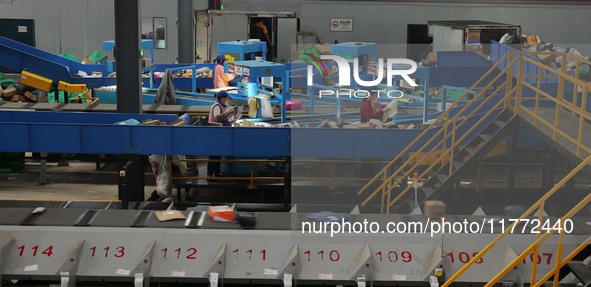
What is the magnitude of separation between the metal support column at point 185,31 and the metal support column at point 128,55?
861 centimetres

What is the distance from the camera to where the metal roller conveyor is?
8680mm

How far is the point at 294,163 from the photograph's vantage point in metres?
14.6

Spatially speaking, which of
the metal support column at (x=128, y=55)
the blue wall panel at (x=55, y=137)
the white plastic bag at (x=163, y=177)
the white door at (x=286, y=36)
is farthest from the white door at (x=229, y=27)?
the blue wall panel at (x=55, y=137)

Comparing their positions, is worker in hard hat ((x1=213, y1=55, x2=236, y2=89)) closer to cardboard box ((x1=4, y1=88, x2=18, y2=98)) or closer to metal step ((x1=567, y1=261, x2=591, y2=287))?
cardboard box ((x1=4, y1=88, x2=18, y2=98))

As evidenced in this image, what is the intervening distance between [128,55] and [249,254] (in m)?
5.96

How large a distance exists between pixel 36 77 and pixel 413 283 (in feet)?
38.2

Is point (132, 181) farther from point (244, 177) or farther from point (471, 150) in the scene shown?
point (471, 150)

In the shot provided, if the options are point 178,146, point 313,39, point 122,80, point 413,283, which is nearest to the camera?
point 413,283

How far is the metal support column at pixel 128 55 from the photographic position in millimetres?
13602

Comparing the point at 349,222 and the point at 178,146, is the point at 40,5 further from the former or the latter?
the point at 349,222

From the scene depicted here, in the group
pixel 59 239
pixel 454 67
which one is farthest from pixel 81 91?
pixel 59 239

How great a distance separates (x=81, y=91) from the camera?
18.5m

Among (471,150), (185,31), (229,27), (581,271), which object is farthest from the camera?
(229,27)

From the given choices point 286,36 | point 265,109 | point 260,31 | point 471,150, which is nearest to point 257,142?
point 265,109
